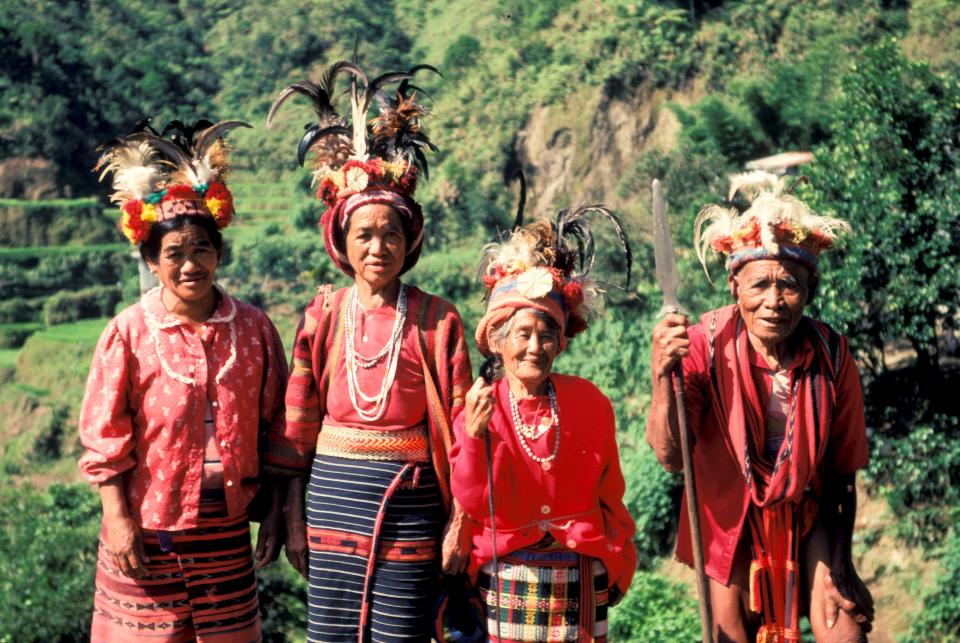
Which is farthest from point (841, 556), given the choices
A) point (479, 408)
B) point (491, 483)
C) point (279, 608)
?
point (279, 608)

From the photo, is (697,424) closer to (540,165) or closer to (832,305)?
(832,305)

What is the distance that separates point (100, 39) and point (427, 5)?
554cm

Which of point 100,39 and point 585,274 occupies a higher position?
point 100,39

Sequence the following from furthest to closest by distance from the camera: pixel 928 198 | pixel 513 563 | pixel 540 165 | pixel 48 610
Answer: pixel 540 165
pixel 928 198
pixel 48 610
pixel 513 563

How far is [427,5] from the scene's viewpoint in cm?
2161

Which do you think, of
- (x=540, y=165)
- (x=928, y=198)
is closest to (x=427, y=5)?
(x=540, y=165)

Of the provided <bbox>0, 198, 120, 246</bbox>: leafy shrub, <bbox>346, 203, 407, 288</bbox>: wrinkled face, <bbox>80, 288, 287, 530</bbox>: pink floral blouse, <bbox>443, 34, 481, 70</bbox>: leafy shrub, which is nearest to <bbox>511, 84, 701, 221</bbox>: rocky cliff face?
<bbox>443, 34, 481, 70</bbox>: leafy shrub

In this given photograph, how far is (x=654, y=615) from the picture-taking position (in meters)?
7.84

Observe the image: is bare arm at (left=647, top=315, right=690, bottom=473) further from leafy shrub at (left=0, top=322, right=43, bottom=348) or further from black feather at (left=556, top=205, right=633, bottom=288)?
leafy shrub at (left=0, top=322, right=43, bottom=348)

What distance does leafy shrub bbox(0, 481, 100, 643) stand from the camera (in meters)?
7.97

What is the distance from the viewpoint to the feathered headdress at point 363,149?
4.58m

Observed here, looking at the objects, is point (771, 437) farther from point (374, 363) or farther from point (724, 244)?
point (374, 363)

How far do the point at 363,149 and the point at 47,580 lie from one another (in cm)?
485

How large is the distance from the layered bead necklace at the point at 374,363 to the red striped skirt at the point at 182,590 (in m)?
→ 0.63
